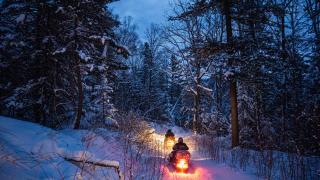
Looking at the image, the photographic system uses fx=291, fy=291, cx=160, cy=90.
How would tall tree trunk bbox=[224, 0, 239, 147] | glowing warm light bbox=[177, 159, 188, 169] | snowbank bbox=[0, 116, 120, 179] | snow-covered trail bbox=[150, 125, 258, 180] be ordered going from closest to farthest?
snowbank bbox=[0, 116, 120, 179] < snow-covered trail bbox=[150, 125, 258, 180] < glowing warm light bbox=[177, 159, 188, 169] < tall tree trunk bbox=[224, 0, 239, 147]

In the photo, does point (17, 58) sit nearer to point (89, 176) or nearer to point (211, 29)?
point (89, 176)

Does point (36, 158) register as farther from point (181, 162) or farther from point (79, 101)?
point (79, 101)

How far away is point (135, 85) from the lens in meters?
50.5

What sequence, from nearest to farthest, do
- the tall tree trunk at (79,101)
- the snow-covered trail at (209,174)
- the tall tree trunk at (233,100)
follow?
the snow-covered trail at (209,174)
the tall tree trunk at (79,101)
the tall tree trunk at (233,100)

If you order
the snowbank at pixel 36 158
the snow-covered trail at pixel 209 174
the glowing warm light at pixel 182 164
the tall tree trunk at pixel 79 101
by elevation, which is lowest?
the snow-covered trail at pixel 209 174

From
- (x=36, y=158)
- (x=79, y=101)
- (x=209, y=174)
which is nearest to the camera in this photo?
(x=36, y=158)

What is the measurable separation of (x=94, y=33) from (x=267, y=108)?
47.2 feet

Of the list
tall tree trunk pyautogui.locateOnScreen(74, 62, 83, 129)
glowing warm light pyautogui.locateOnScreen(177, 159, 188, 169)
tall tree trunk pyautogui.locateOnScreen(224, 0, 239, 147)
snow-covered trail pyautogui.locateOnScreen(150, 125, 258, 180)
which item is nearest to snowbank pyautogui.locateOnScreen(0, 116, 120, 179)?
snow-covered trail pyautogui.locateOnScreen(150, 125, 258, 180)

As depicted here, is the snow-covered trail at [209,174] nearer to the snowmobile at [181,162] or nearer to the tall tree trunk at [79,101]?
the snowmobile at [181,162]

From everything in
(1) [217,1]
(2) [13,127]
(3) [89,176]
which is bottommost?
(3) [89,176]

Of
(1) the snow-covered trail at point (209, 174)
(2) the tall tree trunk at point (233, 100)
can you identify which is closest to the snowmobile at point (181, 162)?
(1) the snow-covered trail at point (209, 174)

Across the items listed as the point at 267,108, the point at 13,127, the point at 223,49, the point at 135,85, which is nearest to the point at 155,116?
the point at 135,85

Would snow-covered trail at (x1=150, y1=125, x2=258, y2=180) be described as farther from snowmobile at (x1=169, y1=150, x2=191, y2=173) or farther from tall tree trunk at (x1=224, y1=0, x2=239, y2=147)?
tall tree trunk at (x1=224, y1=0, x2=239, y2=147)

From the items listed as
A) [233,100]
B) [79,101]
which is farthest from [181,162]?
[79,101]
